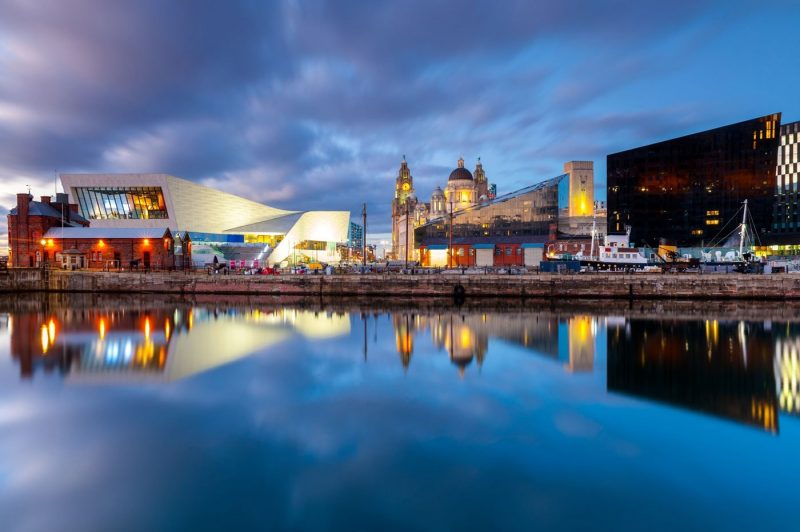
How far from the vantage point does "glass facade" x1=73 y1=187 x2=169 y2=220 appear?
62.4 m

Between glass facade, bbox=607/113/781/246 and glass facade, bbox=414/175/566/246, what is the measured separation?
2325 cm

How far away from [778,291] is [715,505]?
34.1m

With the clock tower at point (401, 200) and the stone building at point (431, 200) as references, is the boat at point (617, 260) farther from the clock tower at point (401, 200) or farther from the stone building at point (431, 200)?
the clock tower at point (401, 200)

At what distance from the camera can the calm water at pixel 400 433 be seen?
21.6ft

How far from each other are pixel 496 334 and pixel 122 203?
60818 mm

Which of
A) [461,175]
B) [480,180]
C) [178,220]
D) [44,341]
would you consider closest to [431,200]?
[461,175]

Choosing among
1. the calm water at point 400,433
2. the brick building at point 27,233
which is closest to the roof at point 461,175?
the brick building at point 27,233

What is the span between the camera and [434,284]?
35.7 metres

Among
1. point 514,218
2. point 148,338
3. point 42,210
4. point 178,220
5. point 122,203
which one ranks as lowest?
point 148,338

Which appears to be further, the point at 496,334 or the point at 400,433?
the point at 496,334

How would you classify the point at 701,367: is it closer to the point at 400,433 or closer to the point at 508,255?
the point at 400,433

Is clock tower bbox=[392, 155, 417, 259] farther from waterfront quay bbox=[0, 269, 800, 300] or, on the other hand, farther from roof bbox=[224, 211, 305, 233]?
waterfront quay bbox=[0, 269, 800, 300]

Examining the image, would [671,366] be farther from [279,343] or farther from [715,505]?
[279,343]

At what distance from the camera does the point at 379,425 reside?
9.95 m
